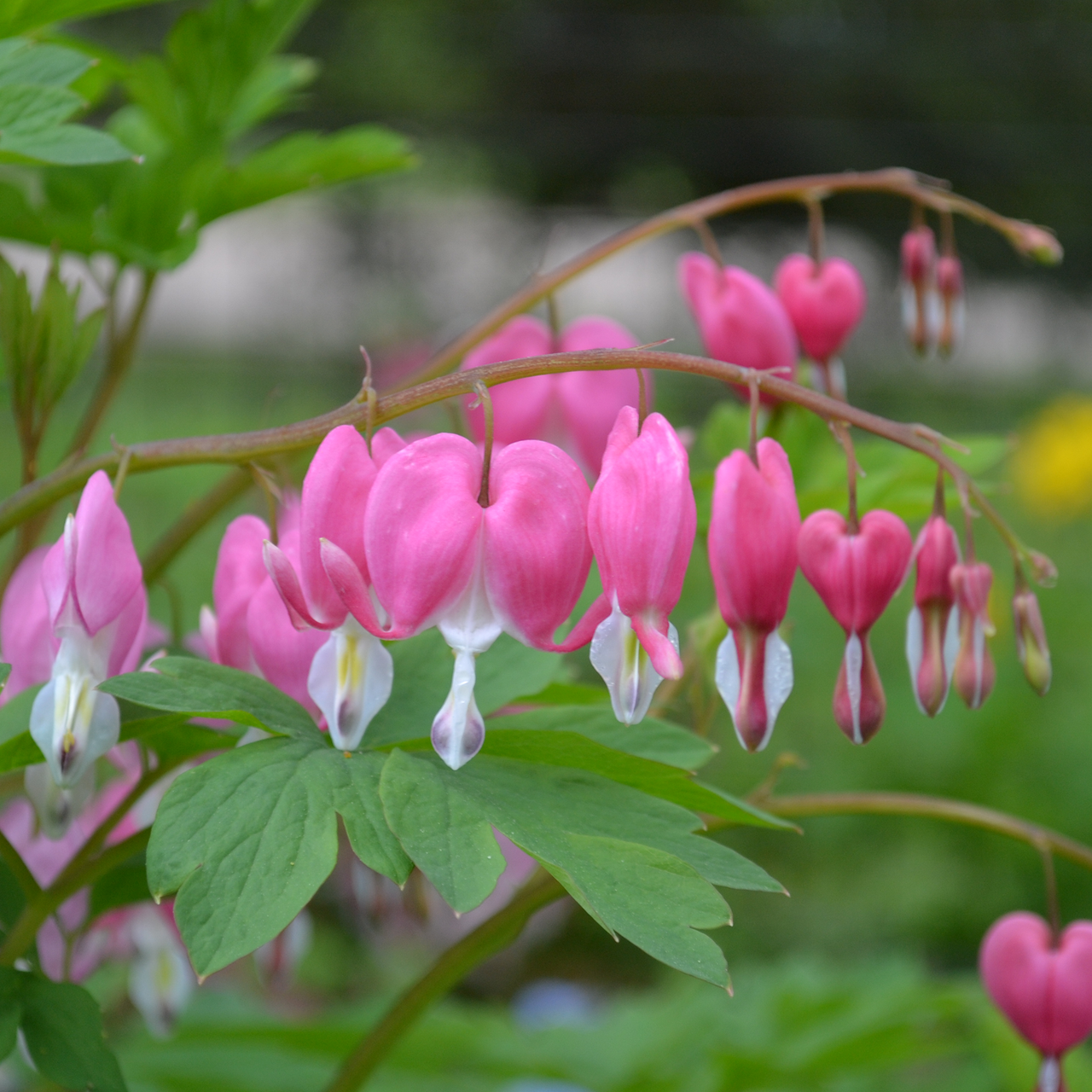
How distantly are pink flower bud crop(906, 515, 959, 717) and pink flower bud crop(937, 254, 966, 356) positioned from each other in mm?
454

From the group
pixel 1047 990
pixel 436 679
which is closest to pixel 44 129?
pixel 436 679

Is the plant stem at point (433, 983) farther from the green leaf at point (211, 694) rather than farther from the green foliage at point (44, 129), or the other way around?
the green foliage at point (44, 129)

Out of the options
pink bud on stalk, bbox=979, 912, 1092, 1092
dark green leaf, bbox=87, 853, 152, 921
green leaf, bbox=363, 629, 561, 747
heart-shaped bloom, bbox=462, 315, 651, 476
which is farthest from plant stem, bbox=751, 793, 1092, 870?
dark green leaf, bbox=87, 853, 152, 921

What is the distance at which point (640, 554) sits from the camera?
61 cm

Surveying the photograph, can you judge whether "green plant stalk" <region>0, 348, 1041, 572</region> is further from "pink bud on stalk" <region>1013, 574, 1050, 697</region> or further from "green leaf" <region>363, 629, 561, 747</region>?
"green leaf" <region>363, 629, 561, 747</region>

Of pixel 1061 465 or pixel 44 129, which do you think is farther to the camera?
pixel 1061 465

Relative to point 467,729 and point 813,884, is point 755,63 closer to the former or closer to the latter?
point 813,884

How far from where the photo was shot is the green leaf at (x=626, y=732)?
76 centimetres

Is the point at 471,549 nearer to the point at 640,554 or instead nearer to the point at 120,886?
the point at 640,554

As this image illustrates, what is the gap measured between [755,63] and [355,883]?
31.9 feet

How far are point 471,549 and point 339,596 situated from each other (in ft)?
0.24

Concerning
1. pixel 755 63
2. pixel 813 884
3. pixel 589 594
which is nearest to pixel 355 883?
pixel 589 594

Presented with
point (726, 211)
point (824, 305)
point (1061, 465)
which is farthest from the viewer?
point (1061, 465)

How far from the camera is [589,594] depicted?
0.90 meters
